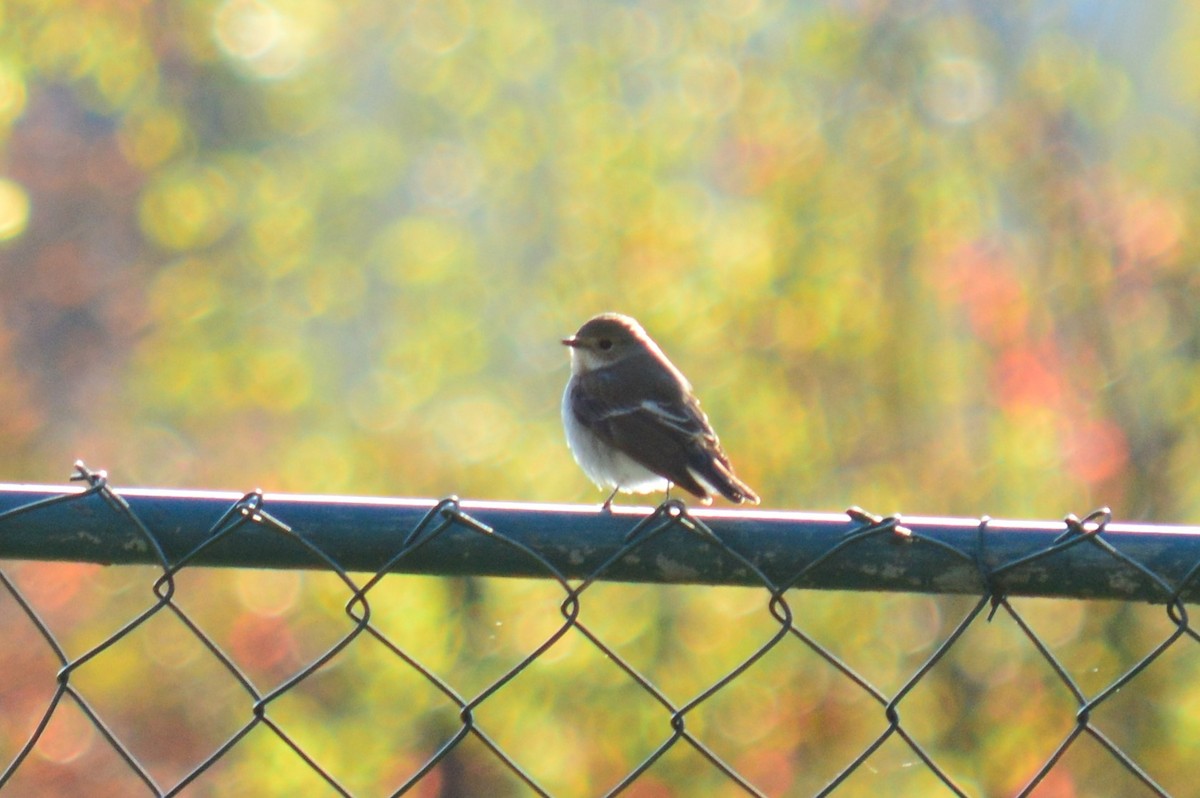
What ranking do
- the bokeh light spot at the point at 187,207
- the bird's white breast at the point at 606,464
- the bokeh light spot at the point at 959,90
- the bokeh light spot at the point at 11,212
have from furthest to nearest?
the bokeh light spot at the point at 187,207, the bokeh light spot at the point at 11,212, the bokeh light spot at the point at 959,90, the bird's white breast at the point at 606,464

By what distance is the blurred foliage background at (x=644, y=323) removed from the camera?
20.2 ft

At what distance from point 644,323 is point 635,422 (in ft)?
8.59

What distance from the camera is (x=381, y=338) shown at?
982cm

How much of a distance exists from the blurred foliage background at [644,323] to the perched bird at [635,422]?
→ 169cm

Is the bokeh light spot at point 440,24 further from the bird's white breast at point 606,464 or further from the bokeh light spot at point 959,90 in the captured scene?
the bird's white breast at point 606,464

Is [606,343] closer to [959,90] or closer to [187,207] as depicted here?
[959,90]

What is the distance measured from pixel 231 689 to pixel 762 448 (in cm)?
307

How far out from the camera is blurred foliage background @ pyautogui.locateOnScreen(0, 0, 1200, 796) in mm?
6156

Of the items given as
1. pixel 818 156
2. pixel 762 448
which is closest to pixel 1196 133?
pixel 818 156

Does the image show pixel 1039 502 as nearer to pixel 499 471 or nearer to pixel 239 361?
pixel 499 471

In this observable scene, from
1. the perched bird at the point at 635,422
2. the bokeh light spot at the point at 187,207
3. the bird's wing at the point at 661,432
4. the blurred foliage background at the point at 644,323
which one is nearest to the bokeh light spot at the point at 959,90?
the blurred foliage background at the point at 644,323

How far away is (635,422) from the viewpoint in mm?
4449

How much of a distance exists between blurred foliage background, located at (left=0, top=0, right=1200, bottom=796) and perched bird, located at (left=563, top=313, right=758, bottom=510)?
1689mm

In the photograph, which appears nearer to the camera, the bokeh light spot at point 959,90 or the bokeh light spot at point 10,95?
the bokeh light spot at point 959,90
